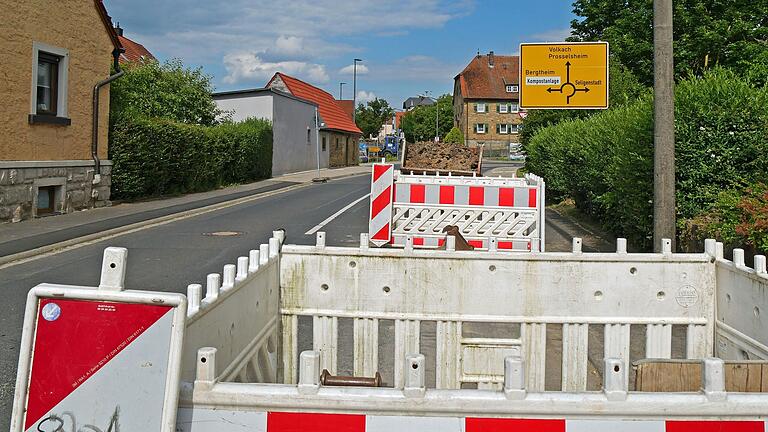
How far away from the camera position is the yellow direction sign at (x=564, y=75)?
58.3 ft

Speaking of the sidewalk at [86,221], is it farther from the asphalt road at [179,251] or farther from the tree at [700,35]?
the tree at [700,35]

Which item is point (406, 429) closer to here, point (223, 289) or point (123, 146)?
point (223, 289)

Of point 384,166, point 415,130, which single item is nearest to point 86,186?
point 384,166

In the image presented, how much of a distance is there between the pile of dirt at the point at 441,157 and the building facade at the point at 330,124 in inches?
1352

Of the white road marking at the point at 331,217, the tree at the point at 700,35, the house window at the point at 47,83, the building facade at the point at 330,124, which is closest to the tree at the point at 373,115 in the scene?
the building facade at the point at 330,124

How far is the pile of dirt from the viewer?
623 inches

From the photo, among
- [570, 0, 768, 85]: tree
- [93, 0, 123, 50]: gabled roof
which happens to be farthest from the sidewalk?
[570, 0, 768, 85]: tree

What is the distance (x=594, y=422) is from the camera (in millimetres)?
2186

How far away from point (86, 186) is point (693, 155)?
14.7 metres

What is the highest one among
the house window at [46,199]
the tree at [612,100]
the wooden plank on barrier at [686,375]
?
the tree at [612,100]

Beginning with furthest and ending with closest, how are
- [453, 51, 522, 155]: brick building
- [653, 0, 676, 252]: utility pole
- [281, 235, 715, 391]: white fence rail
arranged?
[453, 51, 522, 155]: brick building < [653, 0, 676, 252]: utility pole < [281, 235, 715, 391]: white fence rail

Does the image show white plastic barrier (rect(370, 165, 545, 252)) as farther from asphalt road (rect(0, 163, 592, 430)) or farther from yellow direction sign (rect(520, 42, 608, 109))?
yellow direction sign (rect(520, 42, 608, 109))

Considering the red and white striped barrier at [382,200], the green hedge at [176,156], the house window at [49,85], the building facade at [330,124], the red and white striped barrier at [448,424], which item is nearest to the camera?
the red and white striped barrier at [448,424]

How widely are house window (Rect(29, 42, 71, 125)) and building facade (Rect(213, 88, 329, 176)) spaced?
21.3m
